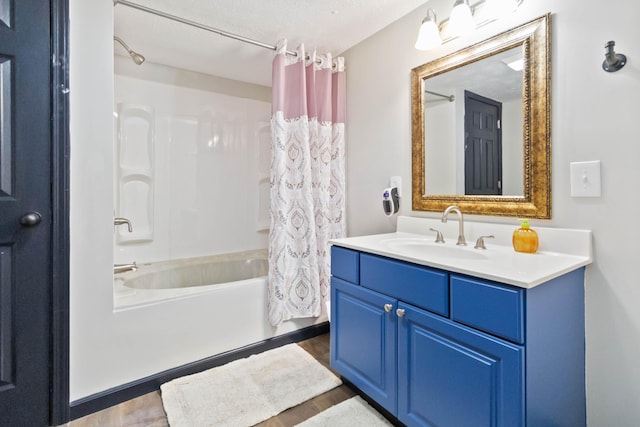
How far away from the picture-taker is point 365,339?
1474 mm

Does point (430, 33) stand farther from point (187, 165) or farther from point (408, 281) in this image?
point (187, 165)

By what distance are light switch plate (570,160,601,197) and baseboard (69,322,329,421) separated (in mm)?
1763

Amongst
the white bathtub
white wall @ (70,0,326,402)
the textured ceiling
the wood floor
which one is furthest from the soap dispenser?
white wall @ (70,0,326,402)

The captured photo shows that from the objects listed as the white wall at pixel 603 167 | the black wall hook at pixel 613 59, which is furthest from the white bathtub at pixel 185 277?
the black wall hook at pixel 613 59

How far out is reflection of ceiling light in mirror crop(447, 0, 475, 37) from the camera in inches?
57.5

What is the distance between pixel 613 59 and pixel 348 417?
71.0 inches

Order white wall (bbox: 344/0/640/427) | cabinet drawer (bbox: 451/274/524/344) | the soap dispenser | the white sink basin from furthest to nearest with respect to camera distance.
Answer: the white sink basin → the soap dispenser → white wall (bbox: 344/0/640/427) → cabinet drawer (bbox: 451/274/524/344)

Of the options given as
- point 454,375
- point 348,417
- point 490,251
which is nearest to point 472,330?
point 454,375

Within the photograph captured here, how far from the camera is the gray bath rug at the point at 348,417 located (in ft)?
4.60

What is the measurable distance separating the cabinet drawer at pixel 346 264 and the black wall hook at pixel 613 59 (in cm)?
121

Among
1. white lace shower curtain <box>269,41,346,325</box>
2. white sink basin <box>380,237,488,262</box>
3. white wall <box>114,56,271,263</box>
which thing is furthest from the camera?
white wall <box>114,56,271,263</box>

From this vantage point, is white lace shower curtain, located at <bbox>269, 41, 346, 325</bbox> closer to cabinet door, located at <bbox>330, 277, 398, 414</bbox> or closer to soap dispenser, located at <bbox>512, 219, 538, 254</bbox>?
cabinet door, located at <bbox>330, 277, 398, 414</bbox>

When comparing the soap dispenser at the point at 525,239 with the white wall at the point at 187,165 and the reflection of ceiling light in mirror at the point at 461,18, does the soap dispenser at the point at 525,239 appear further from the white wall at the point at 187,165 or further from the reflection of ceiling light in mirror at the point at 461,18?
the white wall at the point at 187,165

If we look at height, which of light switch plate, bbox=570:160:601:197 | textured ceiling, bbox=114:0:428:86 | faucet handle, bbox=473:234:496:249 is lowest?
faucet handle, bbox=473:234:496:249
